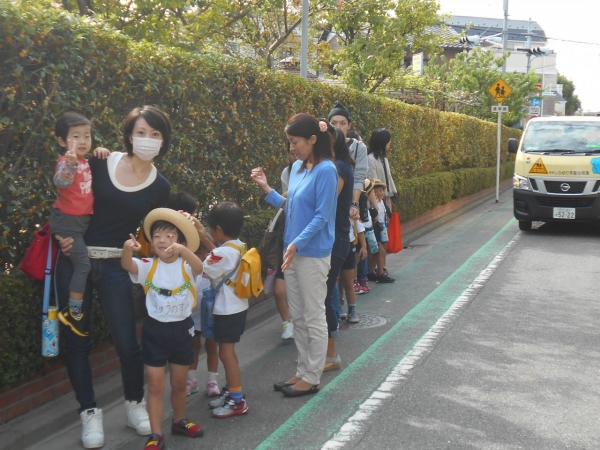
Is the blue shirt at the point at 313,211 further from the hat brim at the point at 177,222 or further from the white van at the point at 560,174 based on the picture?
the white van at the point at 560,174

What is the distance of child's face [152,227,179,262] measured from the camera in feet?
14.1

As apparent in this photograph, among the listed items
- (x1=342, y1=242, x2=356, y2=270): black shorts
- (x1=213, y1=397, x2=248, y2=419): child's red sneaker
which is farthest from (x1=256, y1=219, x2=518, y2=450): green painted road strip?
(x1=342, y1=242, x2=356, y2=270): black shorts

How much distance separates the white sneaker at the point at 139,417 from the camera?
15.1ft

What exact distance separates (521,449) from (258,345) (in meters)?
2.99

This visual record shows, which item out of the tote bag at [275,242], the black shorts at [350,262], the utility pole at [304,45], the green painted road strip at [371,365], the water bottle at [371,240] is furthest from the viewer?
the utility pole at [304,45]

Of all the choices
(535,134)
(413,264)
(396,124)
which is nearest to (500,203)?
(535,134)

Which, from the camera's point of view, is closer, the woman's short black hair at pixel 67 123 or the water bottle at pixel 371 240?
the woman's short black hair at pixel 67 123

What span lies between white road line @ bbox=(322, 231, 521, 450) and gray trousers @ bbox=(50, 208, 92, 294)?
66.1 inches

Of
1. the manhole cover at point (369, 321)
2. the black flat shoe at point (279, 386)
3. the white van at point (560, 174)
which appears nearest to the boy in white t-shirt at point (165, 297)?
the black flat shoe at point (279, 386)

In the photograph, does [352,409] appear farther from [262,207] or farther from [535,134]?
[535,134]

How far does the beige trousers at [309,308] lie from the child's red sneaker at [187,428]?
99 centimetres

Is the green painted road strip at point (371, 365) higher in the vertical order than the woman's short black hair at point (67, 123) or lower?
lower

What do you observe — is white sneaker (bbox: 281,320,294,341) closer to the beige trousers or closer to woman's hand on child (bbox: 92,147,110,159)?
the beige trousers

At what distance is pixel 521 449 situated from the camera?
14.1ft
